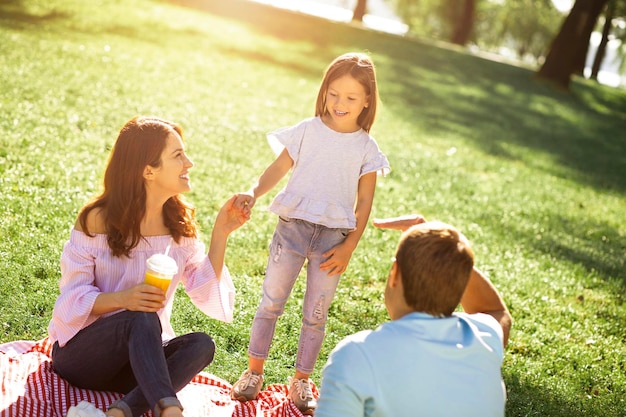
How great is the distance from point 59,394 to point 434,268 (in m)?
2.01

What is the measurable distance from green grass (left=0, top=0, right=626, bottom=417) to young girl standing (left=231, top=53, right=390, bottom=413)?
46 centimetres

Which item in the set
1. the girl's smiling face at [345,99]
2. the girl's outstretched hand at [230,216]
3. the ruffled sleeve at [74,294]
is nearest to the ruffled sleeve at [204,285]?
the girl's outstretched hand at [230,216]

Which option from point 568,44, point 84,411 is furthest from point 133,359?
point 568,44

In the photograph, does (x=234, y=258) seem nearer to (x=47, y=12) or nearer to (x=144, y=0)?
(x=47, y=12)

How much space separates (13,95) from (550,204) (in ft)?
22.7

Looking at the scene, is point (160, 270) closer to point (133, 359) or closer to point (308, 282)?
point (133, 359)

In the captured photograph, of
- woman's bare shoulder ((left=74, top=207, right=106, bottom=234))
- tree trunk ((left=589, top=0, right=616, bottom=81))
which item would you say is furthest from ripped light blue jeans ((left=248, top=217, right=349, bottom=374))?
tree trunk ((left=589, top=0, right=616, bottom=81))

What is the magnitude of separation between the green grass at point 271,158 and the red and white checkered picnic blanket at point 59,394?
30 centimetres

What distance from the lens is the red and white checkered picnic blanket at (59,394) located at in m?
3.46

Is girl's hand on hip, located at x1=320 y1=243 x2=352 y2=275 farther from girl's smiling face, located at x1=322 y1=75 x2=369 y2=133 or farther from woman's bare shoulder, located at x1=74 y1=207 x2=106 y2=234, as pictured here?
woman's bare shoulder, located at x1=74 y1=207 x2=106 y2=234

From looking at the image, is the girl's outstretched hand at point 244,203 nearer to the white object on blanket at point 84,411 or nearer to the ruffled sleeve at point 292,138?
the ruffled sleeve at point 292,138

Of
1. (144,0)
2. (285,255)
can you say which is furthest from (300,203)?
(144,0)

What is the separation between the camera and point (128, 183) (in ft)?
11.6

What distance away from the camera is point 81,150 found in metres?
7.82
